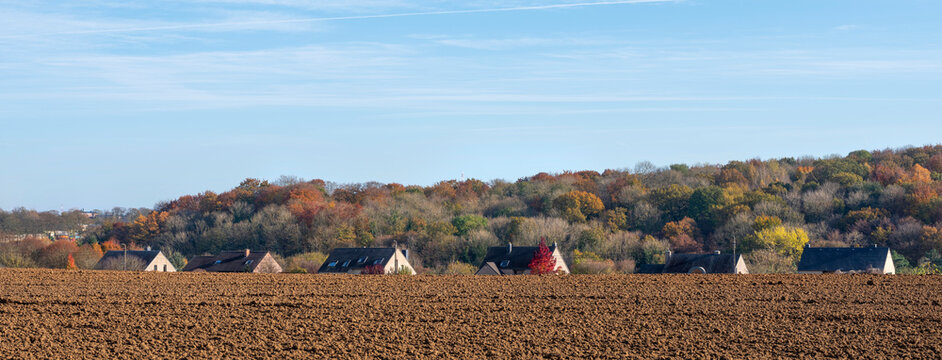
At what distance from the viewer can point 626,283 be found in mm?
25797

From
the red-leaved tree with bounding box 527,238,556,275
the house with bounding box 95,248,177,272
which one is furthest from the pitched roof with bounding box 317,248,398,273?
the house with bounding box 95,248,177,272

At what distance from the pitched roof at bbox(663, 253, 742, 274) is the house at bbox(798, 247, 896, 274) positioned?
7635 millimetres

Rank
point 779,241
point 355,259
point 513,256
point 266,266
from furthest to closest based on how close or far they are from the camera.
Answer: point 779,241
point 513,256
point 355,259
point 266,266

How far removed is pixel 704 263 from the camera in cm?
5925

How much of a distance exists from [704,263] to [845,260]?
13.0m

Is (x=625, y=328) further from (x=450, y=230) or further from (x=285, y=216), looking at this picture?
(x=285, y=216)

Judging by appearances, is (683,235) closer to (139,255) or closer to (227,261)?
(227,261)

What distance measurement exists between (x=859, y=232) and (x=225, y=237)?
5449 centimetres

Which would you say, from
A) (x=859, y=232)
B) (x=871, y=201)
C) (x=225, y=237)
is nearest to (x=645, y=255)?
(x=859, y=232)

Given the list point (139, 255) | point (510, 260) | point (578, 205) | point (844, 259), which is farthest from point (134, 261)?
point (578, 205)

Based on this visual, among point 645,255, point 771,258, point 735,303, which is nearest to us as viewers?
point 735,303

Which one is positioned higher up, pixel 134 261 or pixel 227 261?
pixel 134 261

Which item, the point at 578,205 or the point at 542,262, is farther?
the point at 578,205

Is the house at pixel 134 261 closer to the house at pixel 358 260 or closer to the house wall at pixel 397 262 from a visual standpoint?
the house at pixel 358 260
